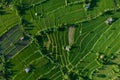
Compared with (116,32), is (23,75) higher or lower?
lower

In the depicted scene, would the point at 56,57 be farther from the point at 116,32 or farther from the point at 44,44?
the point at 116,32

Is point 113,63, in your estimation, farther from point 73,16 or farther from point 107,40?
point 73,16

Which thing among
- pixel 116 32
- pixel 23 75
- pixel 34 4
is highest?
pixel 34 4

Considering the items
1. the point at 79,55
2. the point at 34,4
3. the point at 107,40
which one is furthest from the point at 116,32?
the point at 34,4

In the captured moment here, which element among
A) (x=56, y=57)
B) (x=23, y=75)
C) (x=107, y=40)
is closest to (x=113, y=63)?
(x=107, y=40)

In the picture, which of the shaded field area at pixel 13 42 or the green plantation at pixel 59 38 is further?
the shaded field area at pixel 13 42

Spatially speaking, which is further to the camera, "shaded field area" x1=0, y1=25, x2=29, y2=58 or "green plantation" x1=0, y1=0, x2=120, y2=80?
"shaded field area" x1=0, y1=25, x2=29, y2=58
